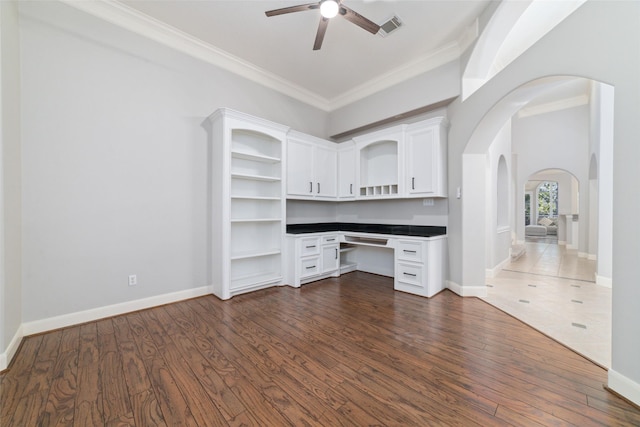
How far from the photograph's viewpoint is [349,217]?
514cm

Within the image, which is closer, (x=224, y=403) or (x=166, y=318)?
(x=224, y=403)

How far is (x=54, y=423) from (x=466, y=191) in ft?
13.8

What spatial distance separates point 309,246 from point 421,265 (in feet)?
5.43

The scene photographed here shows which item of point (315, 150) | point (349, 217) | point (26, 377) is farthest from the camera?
point (349, 217)

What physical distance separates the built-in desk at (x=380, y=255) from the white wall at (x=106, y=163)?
1.35 meters

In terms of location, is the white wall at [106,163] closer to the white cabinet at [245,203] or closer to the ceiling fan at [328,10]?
the white cabinet at [245,203]

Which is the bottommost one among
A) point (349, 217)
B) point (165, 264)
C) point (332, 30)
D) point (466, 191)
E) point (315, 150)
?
point (165, 264)

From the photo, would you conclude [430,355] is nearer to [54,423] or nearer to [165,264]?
[54,423]

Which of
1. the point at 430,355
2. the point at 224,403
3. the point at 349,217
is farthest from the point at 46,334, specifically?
the point at 349,217

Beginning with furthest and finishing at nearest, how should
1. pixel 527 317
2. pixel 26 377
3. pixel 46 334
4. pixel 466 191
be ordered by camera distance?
pixel 466 191 → pixel 527 317 → pixel 46 334 → pixel 26 377

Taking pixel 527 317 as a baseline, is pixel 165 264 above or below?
above

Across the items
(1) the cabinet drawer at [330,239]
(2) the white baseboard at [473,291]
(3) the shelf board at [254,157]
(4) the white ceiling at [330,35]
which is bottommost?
(2) the white baseboard at [473,291]

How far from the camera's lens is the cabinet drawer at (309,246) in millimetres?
3840

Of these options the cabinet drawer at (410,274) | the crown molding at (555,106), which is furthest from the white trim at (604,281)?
the crown molding at (555,106)
